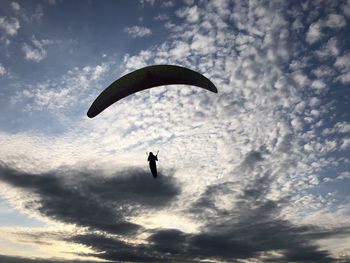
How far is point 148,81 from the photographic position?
78.0 ft

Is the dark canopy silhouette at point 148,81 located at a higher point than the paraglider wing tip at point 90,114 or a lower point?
higher

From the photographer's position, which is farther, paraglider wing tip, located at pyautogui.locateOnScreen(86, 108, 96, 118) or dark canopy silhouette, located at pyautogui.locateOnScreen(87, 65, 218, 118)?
paraglider wing tip, located at pyautogui.locateOnScreen(86, 108, 96, 118)

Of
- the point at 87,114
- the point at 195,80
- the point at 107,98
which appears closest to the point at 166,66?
the point at 195,80

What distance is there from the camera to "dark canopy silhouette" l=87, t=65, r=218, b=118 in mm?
23453

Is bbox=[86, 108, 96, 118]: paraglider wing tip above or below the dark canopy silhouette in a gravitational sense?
below

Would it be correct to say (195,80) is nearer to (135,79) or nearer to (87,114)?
(135,79)

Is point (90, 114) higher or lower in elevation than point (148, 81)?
lower

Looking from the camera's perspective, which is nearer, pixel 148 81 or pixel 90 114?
pixel 148 81

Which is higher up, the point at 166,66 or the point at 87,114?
the point at 166,66

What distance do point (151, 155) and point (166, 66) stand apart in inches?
208

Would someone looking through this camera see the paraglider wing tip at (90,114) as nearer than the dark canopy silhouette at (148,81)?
No

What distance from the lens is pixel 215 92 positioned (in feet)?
78.9

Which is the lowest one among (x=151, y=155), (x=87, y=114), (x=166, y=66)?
(x=151, y=155)

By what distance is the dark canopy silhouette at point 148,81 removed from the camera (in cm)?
2345
